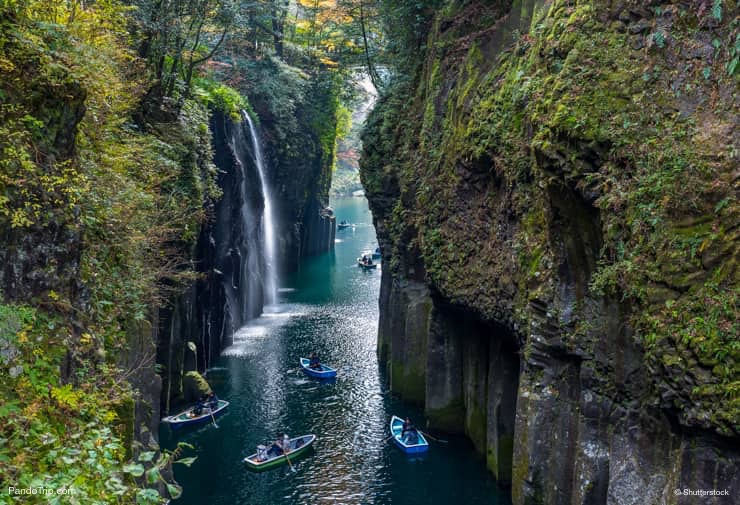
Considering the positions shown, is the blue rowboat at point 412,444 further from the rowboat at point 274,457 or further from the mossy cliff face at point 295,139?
the mossy cliff face at point 295,139

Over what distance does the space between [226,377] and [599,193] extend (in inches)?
825

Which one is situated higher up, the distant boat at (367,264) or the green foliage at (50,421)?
the green foliage at (50,421)

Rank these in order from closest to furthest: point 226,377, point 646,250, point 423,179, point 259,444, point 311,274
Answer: point 646,250, point 259,444, point 423,179, point 226,377, point 311,274

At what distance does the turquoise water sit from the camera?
19.6 meters

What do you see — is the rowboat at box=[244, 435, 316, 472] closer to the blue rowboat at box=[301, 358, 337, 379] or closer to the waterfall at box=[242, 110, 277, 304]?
the blue rowboat at box=[301, 358, 337, 379]

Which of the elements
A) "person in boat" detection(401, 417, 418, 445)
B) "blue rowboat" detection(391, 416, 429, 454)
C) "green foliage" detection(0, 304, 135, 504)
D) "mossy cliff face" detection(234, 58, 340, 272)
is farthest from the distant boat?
"green foliage" detection(0, 304, 135, 504)

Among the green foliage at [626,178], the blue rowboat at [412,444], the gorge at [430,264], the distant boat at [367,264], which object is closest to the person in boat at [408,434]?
the blue rowboat at [412,444]

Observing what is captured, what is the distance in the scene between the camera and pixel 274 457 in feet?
68.5

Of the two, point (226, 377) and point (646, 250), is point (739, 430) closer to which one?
point (646, 250)

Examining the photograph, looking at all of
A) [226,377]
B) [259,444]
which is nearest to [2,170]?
[259,444]

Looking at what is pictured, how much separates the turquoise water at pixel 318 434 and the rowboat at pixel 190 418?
28cm

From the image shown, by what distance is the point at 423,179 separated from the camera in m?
24.5

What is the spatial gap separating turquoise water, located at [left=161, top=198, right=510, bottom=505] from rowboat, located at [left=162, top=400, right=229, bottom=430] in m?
0.28

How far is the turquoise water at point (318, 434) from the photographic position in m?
19.6
